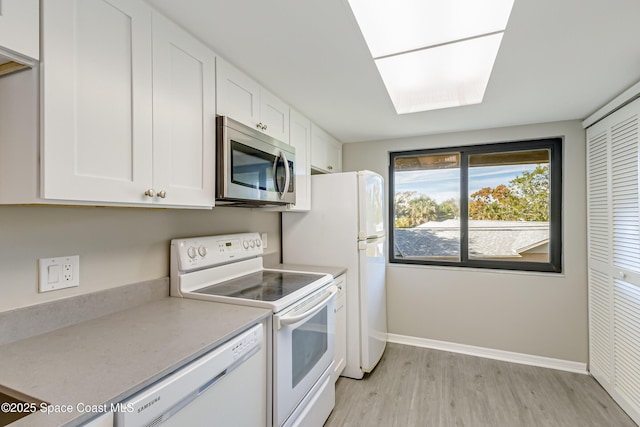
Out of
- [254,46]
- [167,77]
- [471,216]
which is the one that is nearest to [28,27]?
[167,77]

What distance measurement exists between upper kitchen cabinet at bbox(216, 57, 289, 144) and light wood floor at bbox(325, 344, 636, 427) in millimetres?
1939

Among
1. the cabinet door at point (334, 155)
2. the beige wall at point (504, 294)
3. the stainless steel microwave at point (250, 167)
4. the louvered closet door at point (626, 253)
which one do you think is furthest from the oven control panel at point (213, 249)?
the louvered closet door at point (626, 253)

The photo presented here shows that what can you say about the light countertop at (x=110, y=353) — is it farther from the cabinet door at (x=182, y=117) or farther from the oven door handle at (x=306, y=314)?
the cabinet door at (x=182, y=117)

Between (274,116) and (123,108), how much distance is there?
1.03 metres

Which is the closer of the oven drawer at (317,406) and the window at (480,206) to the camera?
the oven drawer at (317,406)

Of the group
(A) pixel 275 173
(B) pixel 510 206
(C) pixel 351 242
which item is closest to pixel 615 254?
(B) pixel 510 206

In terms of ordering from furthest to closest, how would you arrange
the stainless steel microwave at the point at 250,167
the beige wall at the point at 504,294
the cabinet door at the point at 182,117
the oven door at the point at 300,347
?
the beige wall at the point at 504,294, the stainless steel microwave at the point at 250,167, the oven door at the point at 300,347, the cabinet door at the point at 182,117

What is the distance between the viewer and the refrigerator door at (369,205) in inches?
94.0

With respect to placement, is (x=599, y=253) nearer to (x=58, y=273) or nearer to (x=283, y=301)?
(x=283, y=301)

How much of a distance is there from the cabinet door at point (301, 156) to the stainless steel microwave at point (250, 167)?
0.71 ft

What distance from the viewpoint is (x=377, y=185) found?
2668 millimetres

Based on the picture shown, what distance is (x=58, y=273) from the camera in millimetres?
1135

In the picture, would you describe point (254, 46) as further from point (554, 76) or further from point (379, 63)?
point (554, 76)

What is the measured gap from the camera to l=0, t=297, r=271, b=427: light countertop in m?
0.72
